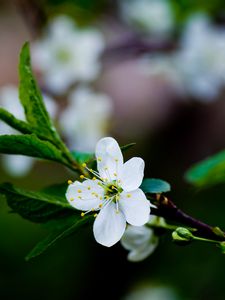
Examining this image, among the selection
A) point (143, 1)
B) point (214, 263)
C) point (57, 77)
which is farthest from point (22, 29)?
point (214, 263)

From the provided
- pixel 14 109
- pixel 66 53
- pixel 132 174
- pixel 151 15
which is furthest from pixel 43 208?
pixel 151 15

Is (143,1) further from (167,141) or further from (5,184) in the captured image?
(5,184)

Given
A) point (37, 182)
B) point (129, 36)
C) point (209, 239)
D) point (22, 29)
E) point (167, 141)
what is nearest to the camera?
point (209, 239)

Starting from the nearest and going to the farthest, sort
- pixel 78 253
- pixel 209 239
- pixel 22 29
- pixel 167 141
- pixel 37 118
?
pixel 209 239 < pixel 37 118 < pixel 78 253 < pixel 167 141 < pixel 22 29

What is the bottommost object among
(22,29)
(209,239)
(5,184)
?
(209,239)

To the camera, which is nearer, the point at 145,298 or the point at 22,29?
the point at 145,298

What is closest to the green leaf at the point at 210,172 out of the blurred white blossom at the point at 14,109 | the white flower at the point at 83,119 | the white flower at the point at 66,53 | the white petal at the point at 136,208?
the white petal at the point at 136,208

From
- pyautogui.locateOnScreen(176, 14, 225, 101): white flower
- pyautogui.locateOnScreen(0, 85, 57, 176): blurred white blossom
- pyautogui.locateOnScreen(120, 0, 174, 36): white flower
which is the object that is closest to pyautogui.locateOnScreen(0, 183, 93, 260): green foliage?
pyautogui.locateOnScreen(0, 85, 57, 176): blurred white blossom
